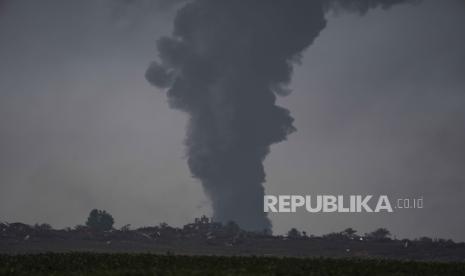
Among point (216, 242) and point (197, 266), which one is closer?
point (197, 266)

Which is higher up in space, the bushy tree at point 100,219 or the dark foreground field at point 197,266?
the bushy tree at point 100,219

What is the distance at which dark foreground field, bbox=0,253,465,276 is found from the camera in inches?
1474

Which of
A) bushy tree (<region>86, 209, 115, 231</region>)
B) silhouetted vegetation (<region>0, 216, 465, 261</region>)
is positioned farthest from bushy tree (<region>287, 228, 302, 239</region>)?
bushy tree (<region>86, 209, 115, 231</region>)

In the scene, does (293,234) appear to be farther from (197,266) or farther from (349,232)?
(197,266)

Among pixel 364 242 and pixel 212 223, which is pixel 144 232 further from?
pixel 364 242

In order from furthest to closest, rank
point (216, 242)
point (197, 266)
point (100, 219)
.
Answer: point (100, 219) < point (216, 242) < point (197, 266)

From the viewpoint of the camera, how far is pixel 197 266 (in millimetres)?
39969

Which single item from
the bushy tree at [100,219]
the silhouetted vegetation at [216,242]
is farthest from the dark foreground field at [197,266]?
the bushy tree at [100,219]

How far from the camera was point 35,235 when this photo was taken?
99.8 meters

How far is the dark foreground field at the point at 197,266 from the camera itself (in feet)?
123

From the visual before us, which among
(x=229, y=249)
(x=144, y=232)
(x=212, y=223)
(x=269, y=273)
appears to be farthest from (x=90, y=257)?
(x=212, y=223)

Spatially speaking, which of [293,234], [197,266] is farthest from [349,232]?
[197,266]

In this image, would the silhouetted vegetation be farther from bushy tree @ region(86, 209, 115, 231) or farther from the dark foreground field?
the dark foreground field

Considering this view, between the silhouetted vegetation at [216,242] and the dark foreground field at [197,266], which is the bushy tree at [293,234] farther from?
the dark foreground field at [197,266]
